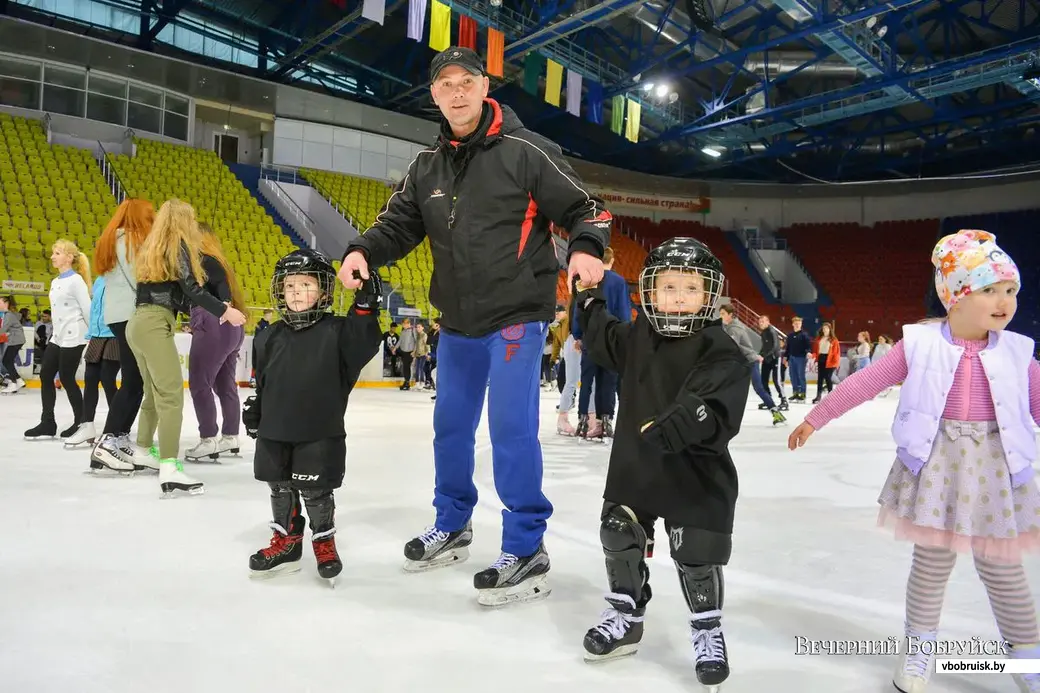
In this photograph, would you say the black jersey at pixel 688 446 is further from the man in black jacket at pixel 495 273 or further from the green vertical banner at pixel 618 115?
the green vertical banner at pixel 618 115

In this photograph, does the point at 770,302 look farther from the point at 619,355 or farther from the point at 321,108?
the point at 619,355

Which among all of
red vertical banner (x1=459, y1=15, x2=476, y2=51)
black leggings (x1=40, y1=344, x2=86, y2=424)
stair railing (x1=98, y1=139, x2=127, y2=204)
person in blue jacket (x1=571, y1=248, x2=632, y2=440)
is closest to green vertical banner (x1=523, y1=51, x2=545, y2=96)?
red vertical banner (x1=459, y1=15, x2=476, y2=51)

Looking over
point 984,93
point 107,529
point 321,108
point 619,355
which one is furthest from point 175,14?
point 984,93

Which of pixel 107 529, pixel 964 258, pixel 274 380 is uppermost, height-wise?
pixel 964 258

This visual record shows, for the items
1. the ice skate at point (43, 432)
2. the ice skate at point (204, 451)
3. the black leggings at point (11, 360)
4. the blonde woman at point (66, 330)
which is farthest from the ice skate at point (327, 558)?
the black leggings at point (11, 360)

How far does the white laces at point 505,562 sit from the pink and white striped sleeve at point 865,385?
0.87 m

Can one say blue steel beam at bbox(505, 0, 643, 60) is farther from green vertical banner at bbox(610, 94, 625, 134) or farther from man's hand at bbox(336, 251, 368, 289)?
man's hand at bbox(336, 251, 368, 289)

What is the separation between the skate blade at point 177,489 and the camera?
3.14 meters

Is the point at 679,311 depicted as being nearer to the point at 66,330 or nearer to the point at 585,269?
the point at 585,269

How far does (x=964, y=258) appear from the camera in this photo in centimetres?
156

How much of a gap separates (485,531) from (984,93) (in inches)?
910

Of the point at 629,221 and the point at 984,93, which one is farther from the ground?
the point at 984,93

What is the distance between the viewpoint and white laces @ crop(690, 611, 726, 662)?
1459mm

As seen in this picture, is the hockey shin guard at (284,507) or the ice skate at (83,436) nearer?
the hockey shin guard at (284,507)
